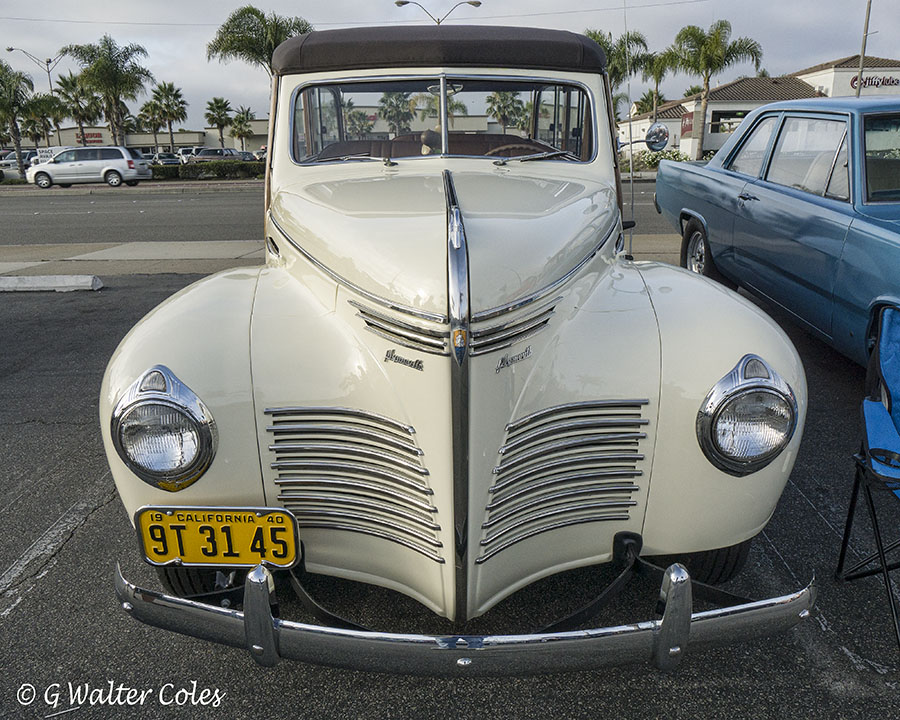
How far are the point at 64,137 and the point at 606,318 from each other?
276ft

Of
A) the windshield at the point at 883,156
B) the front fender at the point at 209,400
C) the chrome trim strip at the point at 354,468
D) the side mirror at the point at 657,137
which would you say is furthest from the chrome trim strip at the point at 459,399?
the windshield at the point at 883,156

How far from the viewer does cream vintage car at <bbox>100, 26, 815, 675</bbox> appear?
5.68 ft

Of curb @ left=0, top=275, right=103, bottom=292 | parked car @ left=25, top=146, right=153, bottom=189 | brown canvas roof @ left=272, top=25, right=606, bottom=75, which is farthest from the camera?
parked car @ left=25, top=146, right=153, bottom=189

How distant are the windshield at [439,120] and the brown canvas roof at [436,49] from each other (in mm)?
92

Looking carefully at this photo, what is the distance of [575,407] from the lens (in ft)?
6.23

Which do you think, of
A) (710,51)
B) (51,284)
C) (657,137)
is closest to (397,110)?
(657,137)

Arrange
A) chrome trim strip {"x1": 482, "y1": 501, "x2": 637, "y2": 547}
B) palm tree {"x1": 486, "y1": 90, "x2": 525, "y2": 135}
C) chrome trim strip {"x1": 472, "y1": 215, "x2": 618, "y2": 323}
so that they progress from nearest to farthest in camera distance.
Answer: chrome trim strip {"x1": 472, "y1": 215, "x2": 618, "y2": 323} → chrome trim strip {"x1": 482, "y1": 501, "x2": 637, "y2": 547} → palm tree {"x1": 486, "y1": 90, "x2": 525, "y2": 135}

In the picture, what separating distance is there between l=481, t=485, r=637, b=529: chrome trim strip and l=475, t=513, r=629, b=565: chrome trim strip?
1.6 inches

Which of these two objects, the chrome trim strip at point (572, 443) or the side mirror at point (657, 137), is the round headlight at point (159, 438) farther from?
the side mirror at point (657, 137)

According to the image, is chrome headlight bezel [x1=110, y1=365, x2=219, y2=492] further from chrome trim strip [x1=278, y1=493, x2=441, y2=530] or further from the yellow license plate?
chrome trim strip [x1=278, y1=493, x2=441, y2=530]

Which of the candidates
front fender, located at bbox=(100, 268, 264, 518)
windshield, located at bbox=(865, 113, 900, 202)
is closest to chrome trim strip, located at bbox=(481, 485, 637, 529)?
front fender, located at bbox=(100, 268, 264, 518)

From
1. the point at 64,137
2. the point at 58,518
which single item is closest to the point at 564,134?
the point at 58,518

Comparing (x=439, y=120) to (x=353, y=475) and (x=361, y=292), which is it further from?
(x=353, y=475)

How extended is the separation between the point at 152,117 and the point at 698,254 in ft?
221
